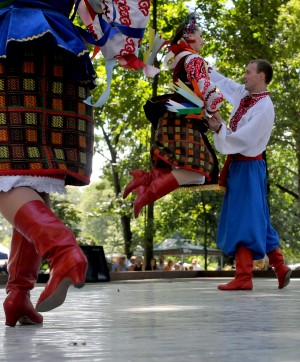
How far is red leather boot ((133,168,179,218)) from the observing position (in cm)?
775

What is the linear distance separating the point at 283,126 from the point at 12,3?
23.8 metres

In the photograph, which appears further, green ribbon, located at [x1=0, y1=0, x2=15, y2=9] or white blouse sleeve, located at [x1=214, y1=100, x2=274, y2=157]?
white blouse sleeve, located at [x1=214, y1=100, x2=274, y2=157]

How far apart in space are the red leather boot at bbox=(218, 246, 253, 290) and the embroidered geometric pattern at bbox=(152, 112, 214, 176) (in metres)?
0.78

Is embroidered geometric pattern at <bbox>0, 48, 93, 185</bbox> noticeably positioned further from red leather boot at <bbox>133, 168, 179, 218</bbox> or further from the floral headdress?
the floral headdress

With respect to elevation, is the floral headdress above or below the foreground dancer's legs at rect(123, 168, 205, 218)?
above

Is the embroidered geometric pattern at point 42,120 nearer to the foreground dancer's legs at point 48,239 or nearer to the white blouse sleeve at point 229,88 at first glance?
the foreground dancer's legs at point 48,239

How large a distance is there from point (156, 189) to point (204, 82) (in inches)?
36.6

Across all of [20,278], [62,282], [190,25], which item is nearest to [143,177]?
[190,25]

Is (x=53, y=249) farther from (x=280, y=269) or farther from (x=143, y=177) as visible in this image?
(x=280, y=269)

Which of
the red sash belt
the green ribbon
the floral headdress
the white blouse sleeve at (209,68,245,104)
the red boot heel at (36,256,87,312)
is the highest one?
the floral headdress

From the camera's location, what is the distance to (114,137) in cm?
3503

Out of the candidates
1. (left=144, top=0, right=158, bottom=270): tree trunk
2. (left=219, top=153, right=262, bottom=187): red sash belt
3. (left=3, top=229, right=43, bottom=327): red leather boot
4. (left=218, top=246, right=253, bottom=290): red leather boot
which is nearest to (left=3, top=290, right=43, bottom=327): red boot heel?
(left=3, top=229, right=43, bottom=327): red leather boot

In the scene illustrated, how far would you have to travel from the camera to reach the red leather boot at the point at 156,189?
7750 millimetres

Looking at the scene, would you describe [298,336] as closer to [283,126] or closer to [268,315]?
[268,315]
